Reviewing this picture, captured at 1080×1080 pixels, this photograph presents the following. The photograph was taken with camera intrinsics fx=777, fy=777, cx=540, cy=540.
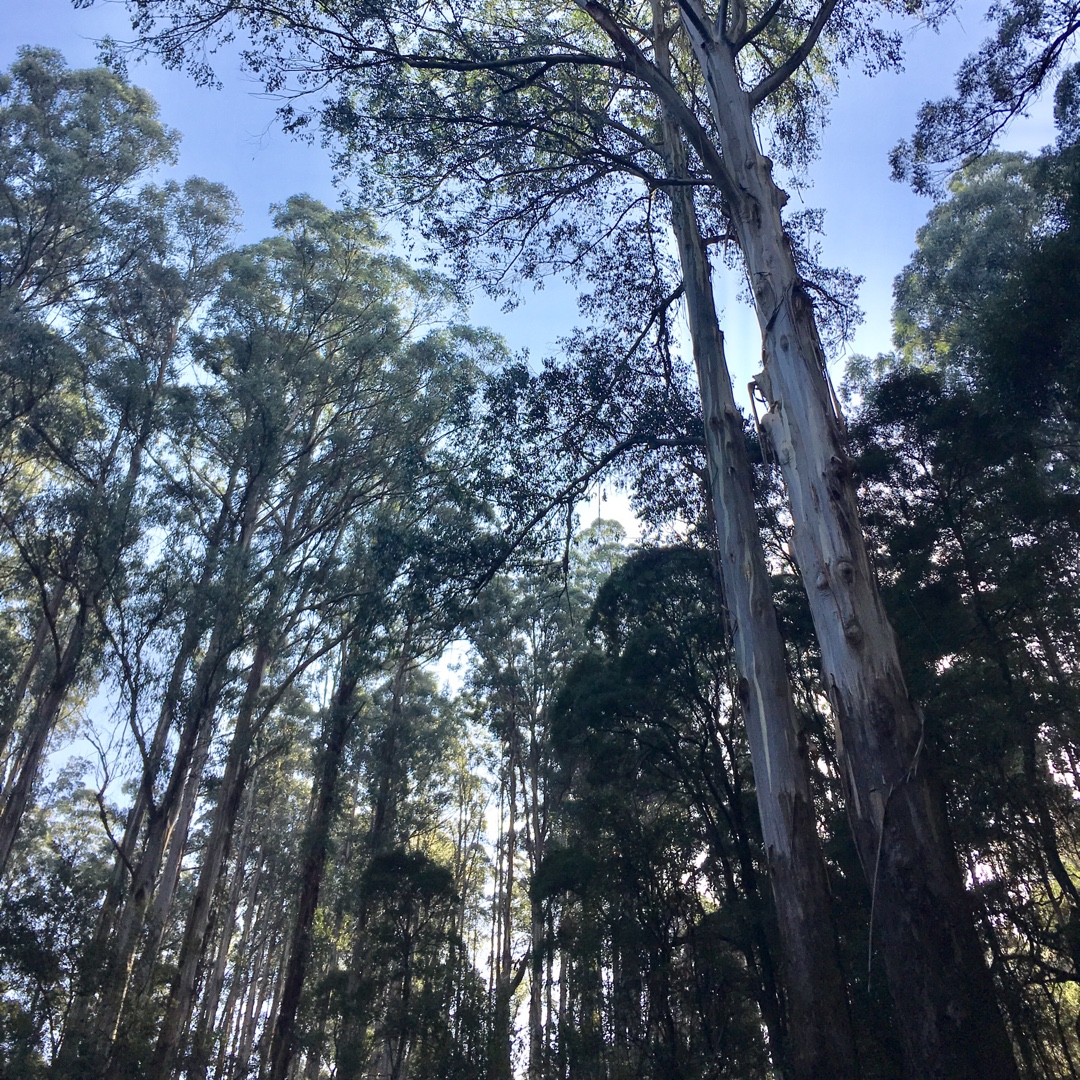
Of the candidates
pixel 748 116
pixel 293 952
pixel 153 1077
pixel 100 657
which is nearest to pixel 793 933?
pixel 748 116

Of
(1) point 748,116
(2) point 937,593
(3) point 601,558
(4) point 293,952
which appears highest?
(3) point 601,558

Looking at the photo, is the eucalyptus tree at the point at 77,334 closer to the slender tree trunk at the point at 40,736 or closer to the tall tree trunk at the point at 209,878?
the slender tree trunk at the point at 40,736

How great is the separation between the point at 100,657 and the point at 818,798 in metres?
10.2

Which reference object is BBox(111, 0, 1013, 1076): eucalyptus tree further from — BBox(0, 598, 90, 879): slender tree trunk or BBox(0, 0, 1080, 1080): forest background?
BBox(0, 598, 90, 879): slender tree trunk

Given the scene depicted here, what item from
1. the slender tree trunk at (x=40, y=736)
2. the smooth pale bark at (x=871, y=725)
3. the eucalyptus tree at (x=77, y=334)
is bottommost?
the smooth pale bark at (x=871, y=725)

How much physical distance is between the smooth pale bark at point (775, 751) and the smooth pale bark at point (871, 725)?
1.36ft

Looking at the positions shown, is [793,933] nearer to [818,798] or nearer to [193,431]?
[818,798]

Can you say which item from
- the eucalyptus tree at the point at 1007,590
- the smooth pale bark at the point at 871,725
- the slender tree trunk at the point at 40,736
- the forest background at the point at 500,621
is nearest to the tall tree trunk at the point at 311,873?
the forest background at the point at 500,621

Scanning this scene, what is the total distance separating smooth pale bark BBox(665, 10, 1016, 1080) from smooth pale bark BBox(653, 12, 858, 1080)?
0.41 m

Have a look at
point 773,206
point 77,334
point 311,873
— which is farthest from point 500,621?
point 773,206

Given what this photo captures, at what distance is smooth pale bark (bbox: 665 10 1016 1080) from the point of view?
3012 mm

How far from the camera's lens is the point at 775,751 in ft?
14.6

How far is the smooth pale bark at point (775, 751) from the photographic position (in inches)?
149

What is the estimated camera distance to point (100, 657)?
11.3 meters
